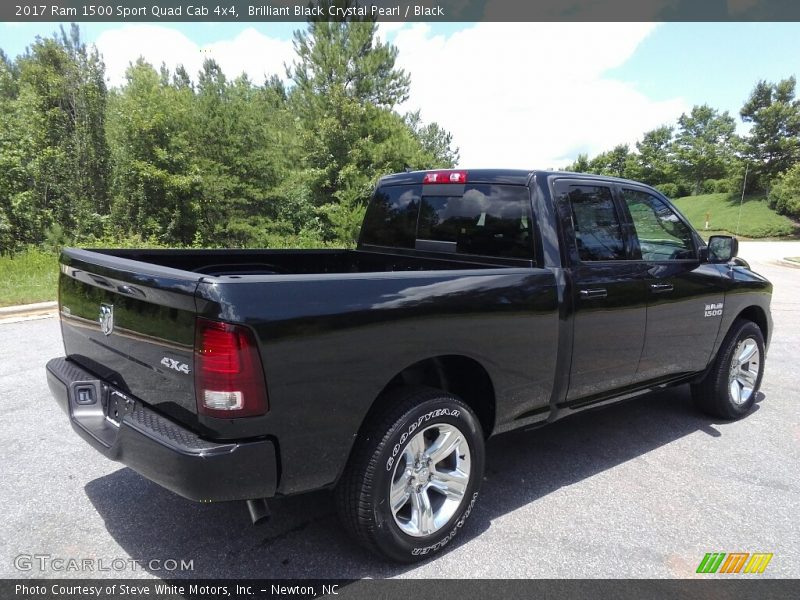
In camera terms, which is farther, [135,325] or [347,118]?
[347,118]

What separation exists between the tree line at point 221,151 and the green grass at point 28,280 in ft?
38.5

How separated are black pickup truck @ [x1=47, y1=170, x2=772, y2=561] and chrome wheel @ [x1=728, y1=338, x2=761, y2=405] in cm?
47

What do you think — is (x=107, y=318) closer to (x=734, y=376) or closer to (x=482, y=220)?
(x=482, y=220)

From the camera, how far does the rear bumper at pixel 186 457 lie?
1.99 m

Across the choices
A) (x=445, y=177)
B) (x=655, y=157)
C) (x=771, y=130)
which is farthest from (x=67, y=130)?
(x=655, y=157)

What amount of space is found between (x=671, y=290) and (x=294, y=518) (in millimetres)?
2967

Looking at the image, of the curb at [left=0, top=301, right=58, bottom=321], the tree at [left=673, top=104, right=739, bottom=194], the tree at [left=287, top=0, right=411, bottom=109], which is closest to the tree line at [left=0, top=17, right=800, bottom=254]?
the tree at [left=287, top=0, right=411, bottom=109]

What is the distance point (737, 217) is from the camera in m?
46.3

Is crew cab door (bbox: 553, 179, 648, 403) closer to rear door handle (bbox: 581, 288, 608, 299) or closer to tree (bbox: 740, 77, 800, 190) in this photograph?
rear door handle (bbox: 581, 288, 608, 299)

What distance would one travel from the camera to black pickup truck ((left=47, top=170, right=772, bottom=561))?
6.68 feet

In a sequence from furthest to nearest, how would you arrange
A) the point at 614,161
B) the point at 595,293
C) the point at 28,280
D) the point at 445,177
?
the point at 614,161
the point at 28,280
the point at 445,177
the point at 595,293

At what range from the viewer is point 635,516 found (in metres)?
3.07

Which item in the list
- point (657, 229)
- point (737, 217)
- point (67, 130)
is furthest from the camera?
point (737, 217)

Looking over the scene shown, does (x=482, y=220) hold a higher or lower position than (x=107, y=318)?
higher
